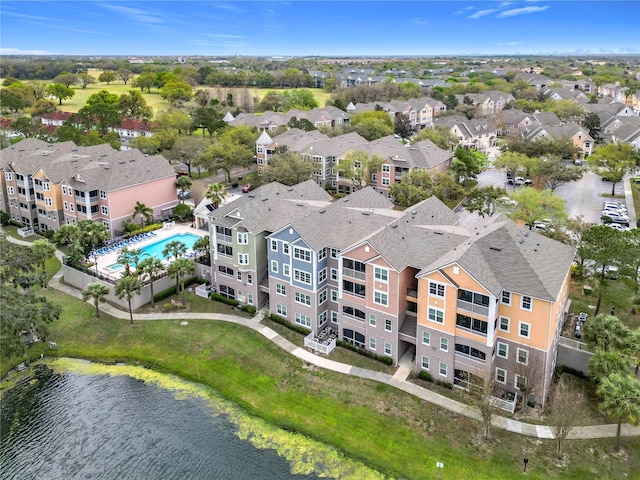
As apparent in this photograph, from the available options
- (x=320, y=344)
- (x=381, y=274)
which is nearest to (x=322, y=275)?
(x=320, y=344)

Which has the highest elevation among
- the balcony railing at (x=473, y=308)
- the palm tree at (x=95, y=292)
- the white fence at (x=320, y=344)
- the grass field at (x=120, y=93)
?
the grass field at (x=120, y=93)

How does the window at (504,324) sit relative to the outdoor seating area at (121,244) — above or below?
above

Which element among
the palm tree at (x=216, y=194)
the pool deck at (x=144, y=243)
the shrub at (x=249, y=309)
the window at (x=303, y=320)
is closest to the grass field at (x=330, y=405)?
the shrub at (x=249, y=309)

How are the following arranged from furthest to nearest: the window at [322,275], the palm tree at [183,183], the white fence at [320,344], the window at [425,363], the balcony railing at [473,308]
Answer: the palm tree at [183,183] → the window at [322,275] → the white fence at [320,344] → the window at [425,363] → the balcony railing at [473,308]

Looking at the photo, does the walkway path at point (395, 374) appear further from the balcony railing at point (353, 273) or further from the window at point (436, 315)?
the balcony railing at point (353, 273)

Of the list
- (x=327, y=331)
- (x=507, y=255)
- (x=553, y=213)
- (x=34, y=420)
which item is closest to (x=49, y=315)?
(x=34, y=420)

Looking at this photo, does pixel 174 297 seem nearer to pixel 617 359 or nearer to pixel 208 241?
pixel 208 241
